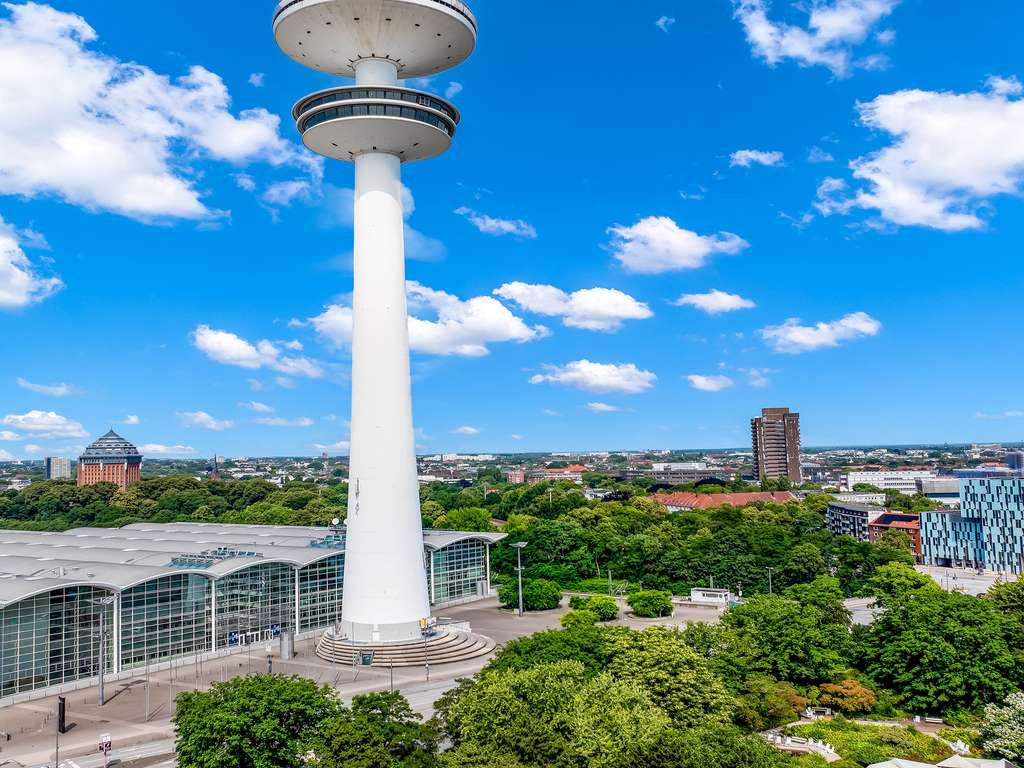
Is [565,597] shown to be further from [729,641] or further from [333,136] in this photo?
[333,136]

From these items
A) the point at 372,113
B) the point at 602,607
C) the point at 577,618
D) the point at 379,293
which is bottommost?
the point at 602,607

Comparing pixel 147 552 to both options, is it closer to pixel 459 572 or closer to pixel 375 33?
pixel 459 572

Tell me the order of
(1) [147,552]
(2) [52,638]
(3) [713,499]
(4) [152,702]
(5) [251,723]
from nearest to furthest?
(5) [251,723] < (4) [152,702] < (2) [52,638] < (1) [147,552] < (3) [713,499]

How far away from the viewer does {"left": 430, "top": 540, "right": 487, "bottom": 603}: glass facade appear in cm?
7381

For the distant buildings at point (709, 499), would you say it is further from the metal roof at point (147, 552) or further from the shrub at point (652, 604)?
the shrub at point (652, 604)

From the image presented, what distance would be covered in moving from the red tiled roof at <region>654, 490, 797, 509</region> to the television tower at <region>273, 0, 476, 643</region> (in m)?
111

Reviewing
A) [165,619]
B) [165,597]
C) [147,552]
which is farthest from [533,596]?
[147,552]

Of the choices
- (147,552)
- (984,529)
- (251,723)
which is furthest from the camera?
(984,529)

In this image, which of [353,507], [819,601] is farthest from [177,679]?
[819,601]

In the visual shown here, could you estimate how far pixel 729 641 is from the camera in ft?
145

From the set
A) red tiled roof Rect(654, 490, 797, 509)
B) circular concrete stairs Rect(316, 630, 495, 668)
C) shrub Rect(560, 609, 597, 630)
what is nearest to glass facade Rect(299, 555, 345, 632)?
circular concrete stairs Rect(316, 630, 495, 668)

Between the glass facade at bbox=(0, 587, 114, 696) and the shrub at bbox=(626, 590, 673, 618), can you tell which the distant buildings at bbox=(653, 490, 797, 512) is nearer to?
the shrub at bbox=(626, 590, 673, 618)

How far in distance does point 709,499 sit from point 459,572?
10045 centimetres

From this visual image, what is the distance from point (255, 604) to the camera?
6084cm
